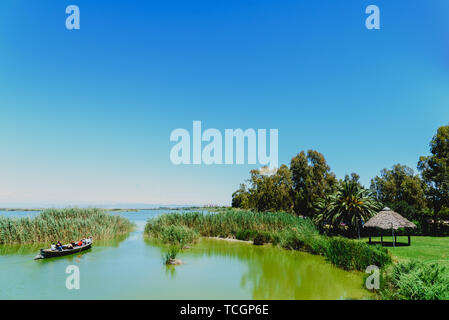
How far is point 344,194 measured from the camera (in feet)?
68.7

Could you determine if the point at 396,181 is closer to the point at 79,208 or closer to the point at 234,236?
the point at 234,236

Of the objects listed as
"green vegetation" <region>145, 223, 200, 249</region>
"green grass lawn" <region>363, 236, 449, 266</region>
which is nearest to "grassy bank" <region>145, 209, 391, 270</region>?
"green vegetation" <region>145, 223, 200, 249</region>

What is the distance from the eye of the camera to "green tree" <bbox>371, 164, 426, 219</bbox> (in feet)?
129

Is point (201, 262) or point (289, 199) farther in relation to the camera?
point (289, 199)

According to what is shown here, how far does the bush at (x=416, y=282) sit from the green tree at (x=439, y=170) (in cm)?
2006

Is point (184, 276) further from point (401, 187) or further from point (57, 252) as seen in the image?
point (401, 187)

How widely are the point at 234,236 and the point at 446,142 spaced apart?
2192 cm

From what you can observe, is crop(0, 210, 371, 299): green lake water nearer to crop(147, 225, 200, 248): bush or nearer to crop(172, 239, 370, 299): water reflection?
crop(172, 239, 370, 299): water reflection

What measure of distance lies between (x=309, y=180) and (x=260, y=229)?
11197 mm

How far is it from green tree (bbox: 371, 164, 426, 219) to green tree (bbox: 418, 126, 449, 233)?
4.23 meters

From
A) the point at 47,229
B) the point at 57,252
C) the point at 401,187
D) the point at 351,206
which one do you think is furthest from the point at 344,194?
the point at 401,187
